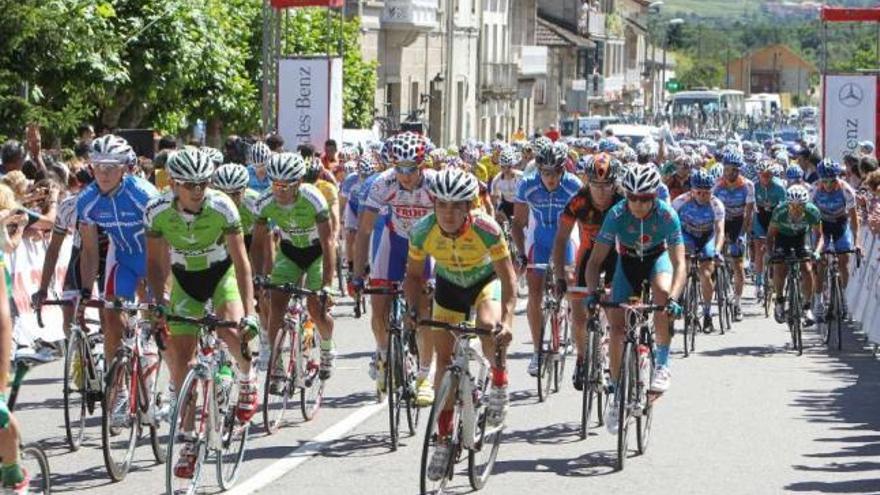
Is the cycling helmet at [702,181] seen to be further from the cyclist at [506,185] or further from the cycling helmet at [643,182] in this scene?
the cycling helmet at [643,182]

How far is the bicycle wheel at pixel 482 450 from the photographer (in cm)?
1162

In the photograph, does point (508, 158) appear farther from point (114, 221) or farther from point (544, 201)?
point (114, 221)

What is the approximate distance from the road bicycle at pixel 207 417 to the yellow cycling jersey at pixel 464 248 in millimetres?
1191

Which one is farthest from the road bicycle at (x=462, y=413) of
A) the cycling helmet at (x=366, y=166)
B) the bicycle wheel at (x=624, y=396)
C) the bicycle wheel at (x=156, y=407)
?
the cycling helmet at (x=366, y=166)

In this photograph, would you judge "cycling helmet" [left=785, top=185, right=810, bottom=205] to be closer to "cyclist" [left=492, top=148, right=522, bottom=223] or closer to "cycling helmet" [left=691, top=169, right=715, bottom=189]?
"cycling helmet" [left=691, top=169, right=715, bottom=189]

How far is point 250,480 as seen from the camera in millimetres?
11969

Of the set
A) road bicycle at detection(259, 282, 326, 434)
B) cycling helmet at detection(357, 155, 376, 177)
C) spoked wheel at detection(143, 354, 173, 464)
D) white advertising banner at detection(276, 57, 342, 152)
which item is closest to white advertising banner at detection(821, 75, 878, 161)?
white advertising banner at detection(276, 57, 342, 152)

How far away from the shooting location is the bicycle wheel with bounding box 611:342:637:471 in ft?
41.6

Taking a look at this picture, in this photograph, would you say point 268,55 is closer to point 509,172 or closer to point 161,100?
point 161,100

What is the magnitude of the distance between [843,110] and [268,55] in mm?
9916

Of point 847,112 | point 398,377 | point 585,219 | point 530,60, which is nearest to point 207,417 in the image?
point 398,377

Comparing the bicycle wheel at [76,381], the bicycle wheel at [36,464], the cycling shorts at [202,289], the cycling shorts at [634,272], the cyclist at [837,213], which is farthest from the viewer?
the cyclist at [837,213]

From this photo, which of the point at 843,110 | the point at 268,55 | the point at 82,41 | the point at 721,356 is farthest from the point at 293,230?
the point at 843,110

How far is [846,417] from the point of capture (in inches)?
619
